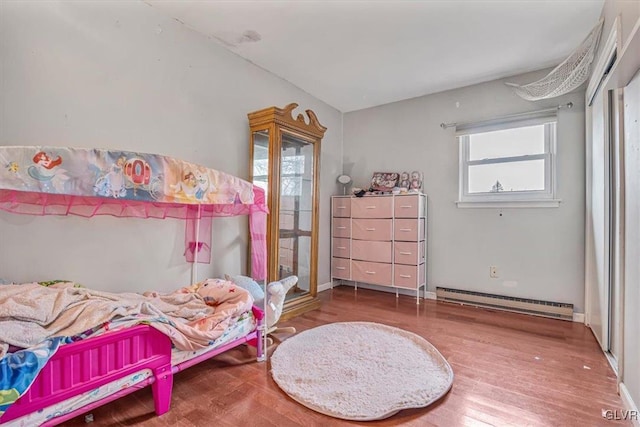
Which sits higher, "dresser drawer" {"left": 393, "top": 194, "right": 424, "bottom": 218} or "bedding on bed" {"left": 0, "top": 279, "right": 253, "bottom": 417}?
"dresser drawer" {"left": 393, "top": 194, "right": 424, "bottom": 218}

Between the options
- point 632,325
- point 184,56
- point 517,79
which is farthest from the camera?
point 517,79

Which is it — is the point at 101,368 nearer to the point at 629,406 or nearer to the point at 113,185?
the point at 113,185

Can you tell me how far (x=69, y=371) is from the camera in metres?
1.25

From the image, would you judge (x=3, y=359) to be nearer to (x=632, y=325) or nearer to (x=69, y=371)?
(x=69, y=371)

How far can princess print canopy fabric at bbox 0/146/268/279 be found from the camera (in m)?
1.10

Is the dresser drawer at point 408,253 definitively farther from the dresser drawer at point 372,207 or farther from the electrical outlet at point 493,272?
the electrical outlet at point 493,272

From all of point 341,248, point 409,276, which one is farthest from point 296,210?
point 409,276

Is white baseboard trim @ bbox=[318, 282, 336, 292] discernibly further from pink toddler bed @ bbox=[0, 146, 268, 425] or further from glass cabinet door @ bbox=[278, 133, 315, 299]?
pink toddler bed @ bbox=[0, 146, 268, 425]

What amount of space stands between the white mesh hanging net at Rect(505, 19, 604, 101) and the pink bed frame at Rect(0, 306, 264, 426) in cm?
321

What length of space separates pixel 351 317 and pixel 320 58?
2563 mm

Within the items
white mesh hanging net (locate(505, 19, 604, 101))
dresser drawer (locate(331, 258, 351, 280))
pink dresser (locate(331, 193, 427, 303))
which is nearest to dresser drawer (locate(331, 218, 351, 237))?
pink dresser (locate(331, 193, 427, 303))

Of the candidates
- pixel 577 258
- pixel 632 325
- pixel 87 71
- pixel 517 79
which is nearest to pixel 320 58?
pixel 87 71

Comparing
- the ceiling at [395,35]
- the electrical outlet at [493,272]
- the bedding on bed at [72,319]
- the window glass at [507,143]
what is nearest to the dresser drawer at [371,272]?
the electrical outlet at [493,272]

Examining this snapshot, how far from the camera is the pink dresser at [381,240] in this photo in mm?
3445
